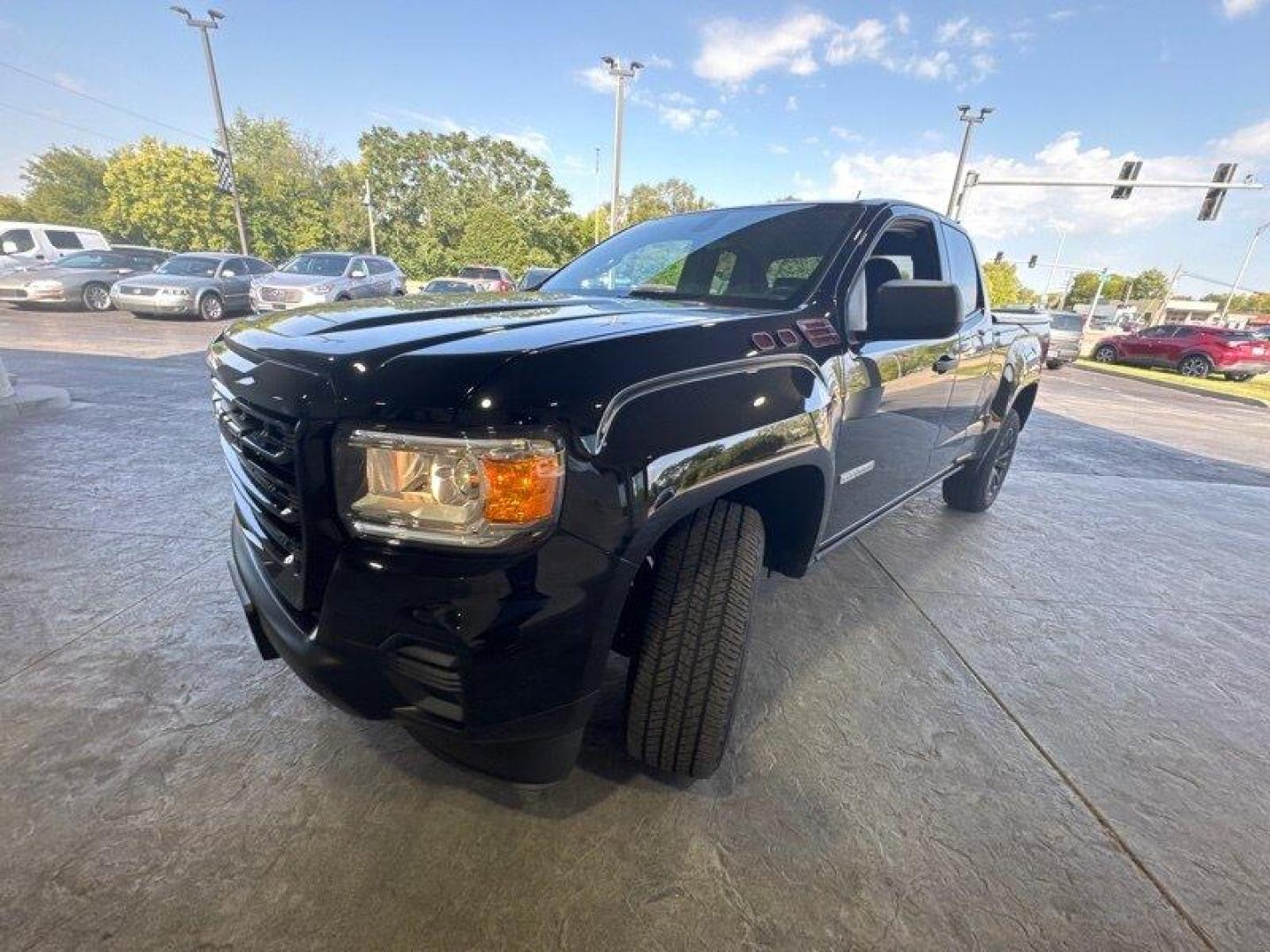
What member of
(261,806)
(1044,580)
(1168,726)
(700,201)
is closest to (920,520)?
(1044,580)

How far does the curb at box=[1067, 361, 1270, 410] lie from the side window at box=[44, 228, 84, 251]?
2683 centimetres

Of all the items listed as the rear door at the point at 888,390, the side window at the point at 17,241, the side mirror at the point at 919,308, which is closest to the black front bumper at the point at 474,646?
the rear door at the point at 888,390

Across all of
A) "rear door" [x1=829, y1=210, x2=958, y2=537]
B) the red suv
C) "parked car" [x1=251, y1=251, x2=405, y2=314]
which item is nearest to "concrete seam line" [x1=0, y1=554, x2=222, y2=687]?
"rear door" [x1=829, y1=210, x2=958, y2=537]

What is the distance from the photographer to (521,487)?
3.70 ft

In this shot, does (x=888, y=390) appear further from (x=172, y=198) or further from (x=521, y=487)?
(x=172, y=198)

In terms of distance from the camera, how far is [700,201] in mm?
56562

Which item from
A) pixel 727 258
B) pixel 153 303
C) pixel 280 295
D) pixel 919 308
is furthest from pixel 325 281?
pixel 919 308

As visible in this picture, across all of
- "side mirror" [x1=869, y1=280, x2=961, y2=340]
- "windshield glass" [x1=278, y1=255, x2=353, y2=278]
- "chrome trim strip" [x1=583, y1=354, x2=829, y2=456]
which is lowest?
"windshield glass" [x1=278, y1=255, x2=353, y2=278]

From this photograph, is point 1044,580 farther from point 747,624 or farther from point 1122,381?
point 1122,381

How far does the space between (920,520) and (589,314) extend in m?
3.15

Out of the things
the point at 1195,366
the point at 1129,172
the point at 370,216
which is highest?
the point at 1129,172

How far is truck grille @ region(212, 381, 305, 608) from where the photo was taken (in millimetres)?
1249

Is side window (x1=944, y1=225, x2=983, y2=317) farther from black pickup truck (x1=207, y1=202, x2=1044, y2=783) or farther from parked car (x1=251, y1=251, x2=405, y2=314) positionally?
parked car (x1=251, y1=251, x2=405, y2=314)

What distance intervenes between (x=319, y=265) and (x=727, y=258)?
490 inches
